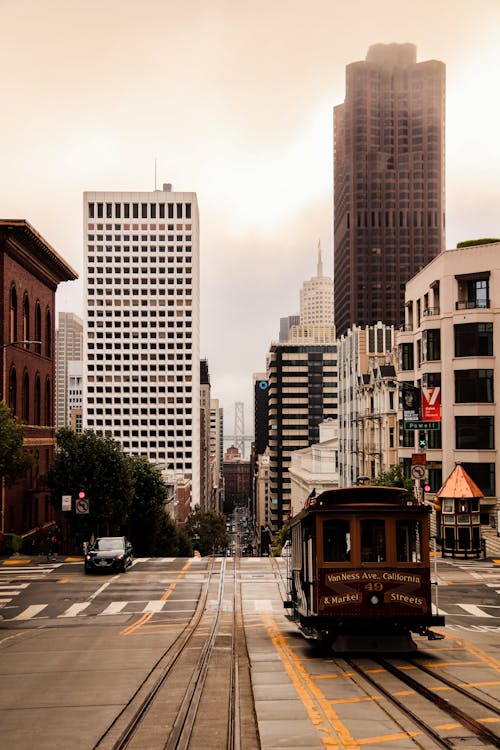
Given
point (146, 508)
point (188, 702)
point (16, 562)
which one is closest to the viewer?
point (188, 702)

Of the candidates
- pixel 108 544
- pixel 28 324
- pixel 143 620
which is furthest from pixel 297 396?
pixel 143 620

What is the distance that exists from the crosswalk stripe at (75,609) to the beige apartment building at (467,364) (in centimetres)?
3031

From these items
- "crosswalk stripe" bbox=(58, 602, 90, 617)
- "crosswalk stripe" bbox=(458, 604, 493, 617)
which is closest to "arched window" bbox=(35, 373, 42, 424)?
"crosswalk stripe" bbox=(58, 602, 90, 617)

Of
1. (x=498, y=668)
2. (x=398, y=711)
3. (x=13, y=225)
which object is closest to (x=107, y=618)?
(x=498, y=668)

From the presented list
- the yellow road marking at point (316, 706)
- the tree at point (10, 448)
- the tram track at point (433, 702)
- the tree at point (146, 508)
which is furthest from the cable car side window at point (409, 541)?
the tree at point (146, 508)

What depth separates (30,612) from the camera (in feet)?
99.7

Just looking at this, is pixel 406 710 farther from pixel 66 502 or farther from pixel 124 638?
pixel 66 502

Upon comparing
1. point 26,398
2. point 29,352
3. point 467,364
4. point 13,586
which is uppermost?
point 29,352

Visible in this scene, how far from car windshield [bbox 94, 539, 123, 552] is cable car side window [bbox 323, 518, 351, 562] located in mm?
24665

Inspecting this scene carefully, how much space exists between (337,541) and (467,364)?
41137 millimetres

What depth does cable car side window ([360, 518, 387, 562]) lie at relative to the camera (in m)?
17.8

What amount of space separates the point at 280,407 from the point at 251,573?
157 meters

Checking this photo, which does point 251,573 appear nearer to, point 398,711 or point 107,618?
point 107,618

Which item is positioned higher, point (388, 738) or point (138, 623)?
point (388, 738)
